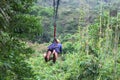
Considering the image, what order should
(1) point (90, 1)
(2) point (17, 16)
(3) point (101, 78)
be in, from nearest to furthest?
(2) point (17, 16) → (3) point (101, 78) → (1) point (90, 1)

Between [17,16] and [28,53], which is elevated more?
[17,16]

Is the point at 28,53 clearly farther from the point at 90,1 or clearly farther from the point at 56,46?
the point at 90,1

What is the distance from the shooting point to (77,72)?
11.7 m

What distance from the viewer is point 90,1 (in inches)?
2005

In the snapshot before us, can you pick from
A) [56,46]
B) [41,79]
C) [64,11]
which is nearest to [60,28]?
[64,11]

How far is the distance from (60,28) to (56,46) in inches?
953

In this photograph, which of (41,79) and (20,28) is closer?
(20,28)

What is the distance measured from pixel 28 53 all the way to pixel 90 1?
4527 cm

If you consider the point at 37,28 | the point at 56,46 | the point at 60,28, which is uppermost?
the point at 37,28

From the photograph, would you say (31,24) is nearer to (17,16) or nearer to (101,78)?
(17,16)

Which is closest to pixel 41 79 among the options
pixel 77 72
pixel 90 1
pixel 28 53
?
pixel 77 72

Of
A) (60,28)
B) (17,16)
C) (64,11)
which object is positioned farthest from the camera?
(64,11)

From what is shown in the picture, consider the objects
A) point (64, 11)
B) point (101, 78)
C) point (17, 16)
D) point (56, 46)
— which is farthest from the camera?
point (64, 11)

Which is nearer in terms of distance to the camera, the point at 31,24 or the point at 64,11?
the point at 31,24
